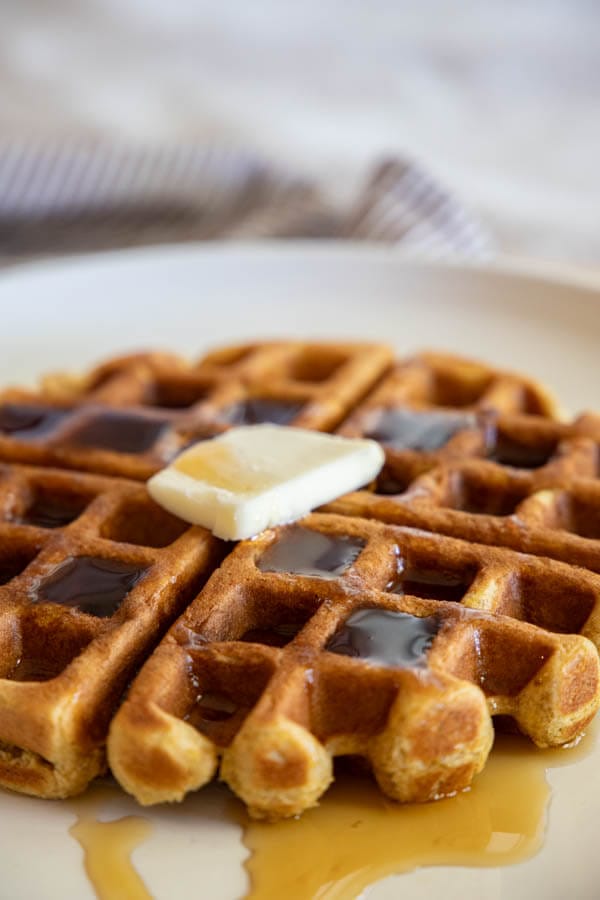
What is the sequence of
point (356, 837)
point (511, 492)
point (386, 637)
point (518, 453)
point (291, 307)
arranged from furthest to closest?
1. point (291, 307)
2. point (518, 453)
3. point (511, 492)
4. point (386, 637)
5. point (356, 837)

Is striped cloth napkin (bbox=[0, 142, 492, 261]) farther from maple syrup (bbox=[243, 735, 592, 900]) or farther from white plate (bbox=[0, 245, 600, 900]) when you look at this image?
maple syrup (bbox=[243, 735, 592, 900])

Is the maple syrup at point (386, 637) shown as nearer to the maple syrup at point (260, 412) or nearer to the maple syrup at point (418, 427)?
the maple syrup at point (418, 427)

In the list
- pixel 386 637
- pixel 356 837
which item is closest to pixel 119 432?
pixel 386 637

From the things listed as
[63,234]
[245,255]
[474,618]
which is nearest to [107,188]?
[63,234]

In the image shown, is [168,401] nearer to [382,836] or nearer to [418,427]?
[418,427]

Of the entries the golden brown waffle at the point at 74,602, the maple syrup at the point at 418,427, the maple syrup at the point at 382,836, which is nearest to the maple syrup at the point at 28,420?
the golden brown waffle at the point at 74,602

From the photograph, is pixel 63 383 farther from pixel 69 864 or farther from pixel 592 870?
pixel 592 870

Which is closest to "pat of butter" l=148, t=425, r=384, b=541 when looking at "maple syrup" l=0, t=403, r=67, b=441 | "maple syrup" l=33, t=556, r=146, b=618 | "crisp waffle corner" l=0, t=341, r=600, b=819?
"crisp waffle corner" l=0, t=341, r=600, b=819
